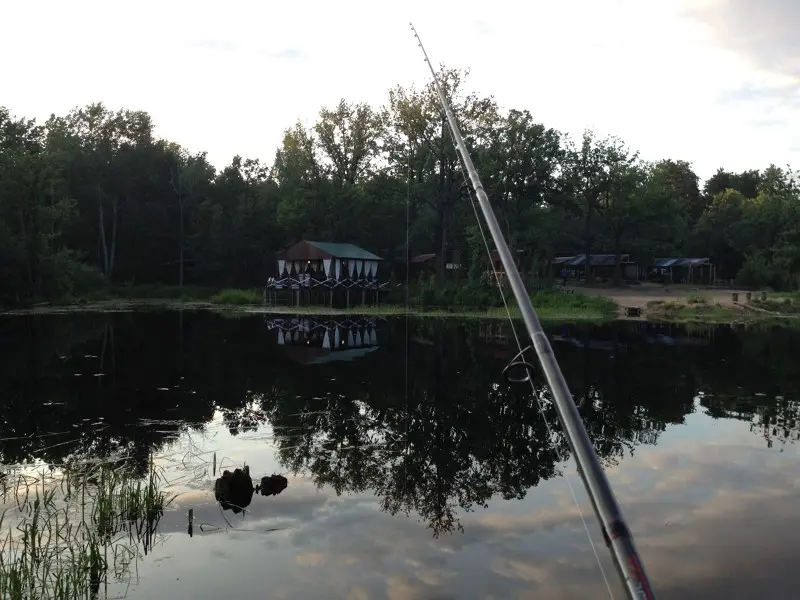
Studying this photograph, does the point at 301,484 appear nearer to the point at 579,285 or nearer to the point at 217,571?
the point at 217,571

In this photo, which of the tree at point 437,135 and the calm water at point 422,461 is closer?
the calm water at point 422,461

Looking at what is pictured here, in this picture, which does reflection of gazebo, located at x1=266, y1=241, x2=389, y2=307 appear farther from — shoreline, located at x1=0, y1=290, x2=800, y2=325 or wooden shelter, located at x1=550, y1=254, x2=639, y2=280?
wooden shelter, located at x1=550, y1=254, x2=639, y2=280

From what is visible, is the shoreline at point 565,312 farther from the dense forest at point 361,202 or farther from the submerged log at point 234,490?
the submerged log at point 234,490

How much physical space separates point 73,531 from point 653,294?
5931 cm

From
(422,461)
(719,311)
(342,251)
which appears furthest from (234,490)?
(342,251)

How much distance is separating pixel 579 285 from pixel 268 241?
1332 inches

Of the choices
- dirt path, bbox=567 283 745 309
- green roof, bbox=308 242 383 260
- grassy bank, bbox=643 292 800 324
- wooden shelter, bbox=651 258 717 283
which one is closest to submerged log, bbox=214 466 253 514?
grassy bank, bbox=643 292 800 324

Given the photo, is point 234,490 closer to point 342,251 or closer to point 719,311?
point 719,311

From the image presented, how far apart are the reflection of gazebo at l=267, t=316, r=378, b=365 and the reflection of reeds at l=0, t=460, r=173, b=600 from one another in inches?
517

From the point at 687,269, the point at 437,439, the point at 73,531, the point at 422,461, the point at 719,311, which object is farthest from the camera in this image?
the point at 687,269

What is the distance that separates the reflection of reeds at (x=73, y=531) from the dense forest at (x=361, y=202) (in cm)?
4704

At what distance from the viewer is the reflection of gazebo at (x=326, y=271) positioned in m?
54.1

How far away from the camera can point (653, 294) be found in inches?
2387

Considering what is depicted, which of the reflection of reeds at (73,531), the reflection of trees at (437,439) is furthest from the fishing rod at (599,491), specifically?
the reflection of trees at (437,439)
